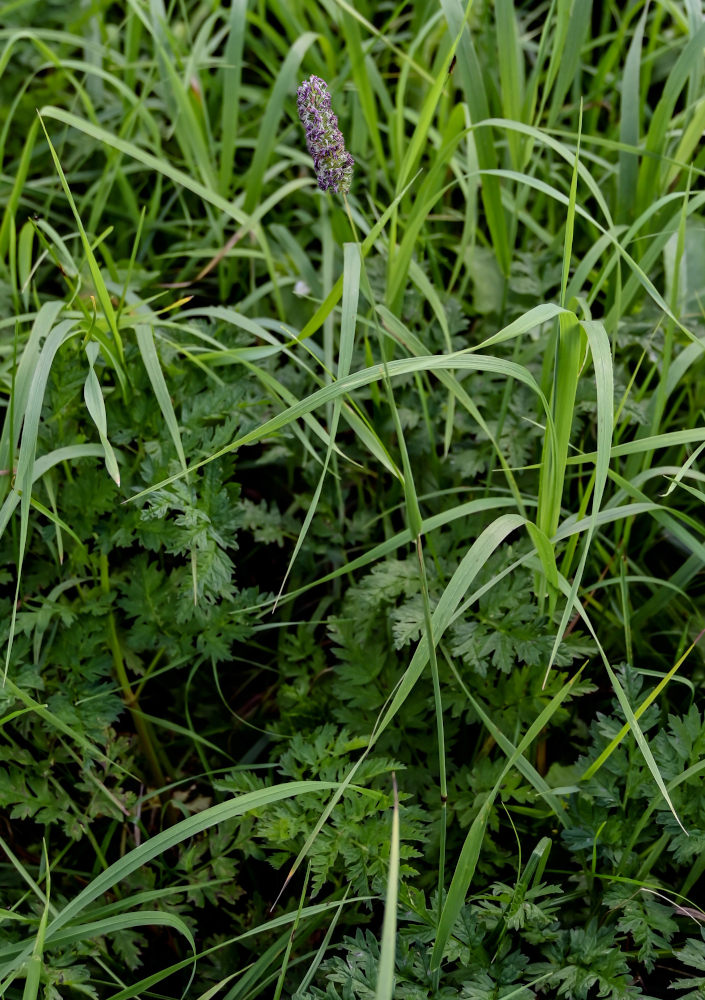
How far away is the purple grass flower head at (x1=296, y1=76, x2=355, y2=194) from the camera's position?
4.18 ft

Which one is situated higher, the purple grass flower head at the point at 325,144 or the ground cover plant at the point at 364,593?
the purple grass flower head at the point at 325,144

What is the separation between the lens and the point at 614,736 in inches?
55.4

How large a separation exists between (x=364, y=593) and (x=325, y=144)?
2.41 feet

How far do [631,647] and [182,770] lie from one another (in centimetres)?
90

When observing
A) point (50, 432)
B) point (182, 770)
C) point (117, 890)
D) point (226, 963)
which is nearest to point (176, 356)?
point (50, 432)

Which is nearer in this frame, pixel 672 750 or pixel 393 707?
pixel 393 707

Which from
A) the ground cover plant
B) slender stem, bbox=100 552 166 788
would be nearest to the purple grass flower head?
the ground cover plant

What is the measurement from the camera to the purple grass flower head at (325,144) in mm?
1275

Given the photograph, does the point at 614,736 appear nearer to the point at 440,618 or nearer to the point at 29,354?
the point at 440,618

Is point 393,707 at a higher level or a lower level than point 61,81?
lower

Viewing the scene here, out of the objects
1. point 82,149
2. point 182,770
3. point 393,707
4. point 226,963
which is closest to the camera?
Answer: point 393,707

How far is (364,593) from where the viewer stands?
155cm

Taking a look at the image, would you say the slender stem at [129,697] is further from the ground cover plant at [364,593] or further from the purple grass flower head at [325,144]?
the purple grass flower head at [325,144]

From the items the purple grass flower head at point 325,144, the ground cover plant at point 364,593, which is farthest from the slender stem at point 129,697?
the purple grass flower head at point 325,144
